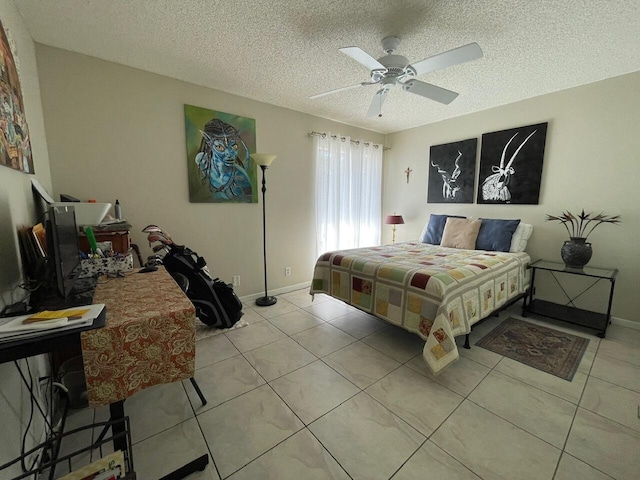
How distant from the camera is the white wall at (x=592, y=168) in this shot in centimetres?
253

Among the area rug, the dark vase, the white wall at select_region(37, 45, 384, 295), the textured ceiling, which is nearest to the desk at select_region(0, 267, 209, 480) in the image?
the white wall at select_region(37, 45, 384, 295)

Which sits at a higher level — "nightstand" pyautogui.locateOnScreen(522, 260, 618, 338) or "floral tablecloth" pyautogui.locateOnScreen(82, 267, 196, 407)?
"floral tablecloth" pyautogui.locateOnScreen(82, 267, 196, 407)

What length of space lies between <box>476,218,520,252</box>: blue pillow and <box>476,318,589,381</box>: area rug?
0.88 m

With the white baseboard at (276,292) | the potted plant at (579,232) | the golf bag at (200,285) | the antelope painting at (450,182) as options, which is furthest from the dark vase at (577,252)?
the golf bag at (200,285)

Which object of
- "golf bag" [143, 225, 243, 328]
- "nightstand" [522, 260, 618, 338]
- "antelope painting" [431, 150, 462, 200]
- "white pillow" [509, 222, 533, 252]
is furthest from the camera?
"antelope painting" [431, 150, 462, 200]

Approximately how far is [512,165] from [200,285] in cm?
377

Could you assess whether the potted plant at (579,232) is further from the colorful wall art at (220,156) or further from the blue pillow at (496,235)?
the colorful wall art at (220,156)

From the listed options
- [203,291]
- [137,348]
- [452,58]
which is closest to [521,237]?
[452,58]

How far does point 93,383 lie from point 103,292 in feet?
1.86

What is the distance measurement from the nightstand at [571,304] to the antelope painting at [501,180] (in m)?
0.92

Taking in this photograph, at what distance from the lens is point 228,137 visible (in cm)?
295

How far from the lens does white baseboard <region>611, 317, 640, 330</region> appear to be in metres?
2.55

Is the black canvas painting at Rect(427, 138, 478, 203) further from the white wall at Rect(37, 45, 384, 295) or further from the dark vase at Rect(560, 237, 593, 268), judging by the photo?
Result: the white wall at Rect(37, 45, 384, 295)

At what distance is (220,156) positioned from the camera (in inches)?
115
